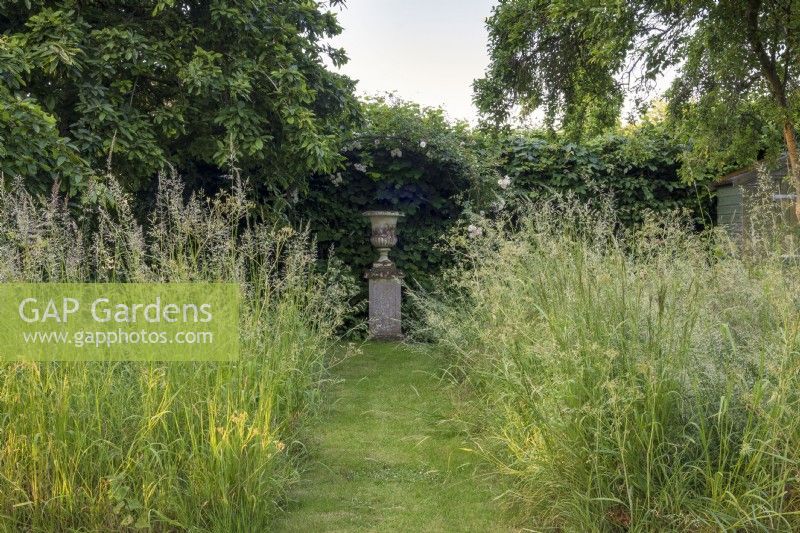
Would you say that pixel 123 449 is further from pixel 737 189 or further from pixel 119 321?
pixel 737 189

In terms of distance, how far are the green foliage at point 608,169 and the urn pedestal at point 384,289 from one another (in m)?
1.86

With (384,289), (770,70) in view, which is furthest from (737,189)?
(384,289)

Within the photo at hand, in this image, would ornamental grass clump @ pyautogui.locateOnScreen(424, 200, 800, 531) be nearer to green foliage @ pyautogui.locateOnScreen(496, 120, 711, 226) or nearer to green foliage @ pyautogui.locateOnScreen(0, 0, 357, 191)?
green foliage @ pyautogui.locateOnScreen(0, 0, 357, 191)

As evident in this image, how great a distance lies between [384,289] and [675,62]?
14.0 ft

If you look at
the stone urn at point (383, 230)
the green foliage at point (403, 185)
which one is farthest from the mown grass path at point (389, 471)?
the green foliage at point (403, 185)

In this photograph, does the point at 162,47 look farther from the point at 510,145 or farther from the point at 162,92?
the point at 510,145

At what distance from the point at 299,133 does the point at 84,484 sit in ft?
13.3

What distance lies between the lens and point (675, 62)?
826cm

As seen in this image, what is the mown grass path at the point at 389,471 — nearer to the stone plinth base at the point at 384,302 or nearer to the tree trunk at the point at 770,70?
the stone plinth base at the point at 384,302

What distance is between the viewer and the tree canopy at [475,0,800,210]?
7.28m

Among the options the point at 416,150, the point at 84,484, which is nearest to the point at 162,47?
the point at 416,150

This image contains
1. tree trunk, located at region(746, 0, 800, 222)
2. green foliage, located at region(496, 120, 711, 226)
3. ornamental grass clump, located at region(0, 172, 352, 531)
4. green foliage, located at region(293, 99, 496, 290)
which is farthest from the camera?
green foliage, located at region(496, 120, 711, 226)

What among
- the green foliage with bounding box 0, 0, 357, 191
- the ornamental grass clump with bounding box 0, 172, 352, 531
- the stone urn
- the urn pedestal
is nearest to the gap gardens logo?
the ornamental grass clump with bounding box 0, 172, 352, 531

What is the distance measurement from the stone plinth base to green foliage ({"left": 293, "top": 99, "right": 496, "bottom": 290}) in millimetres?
364
